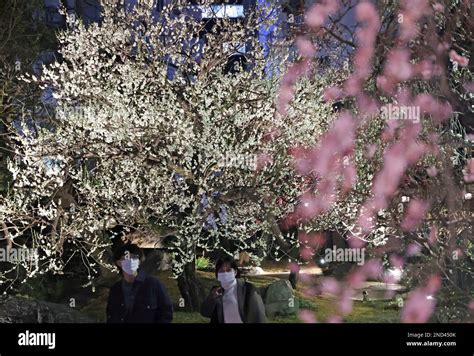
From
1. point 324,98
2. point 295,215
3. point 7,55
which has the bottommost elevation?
point 295,215

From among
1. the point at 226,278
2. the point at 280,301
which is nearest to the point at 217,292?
the point at 226,278

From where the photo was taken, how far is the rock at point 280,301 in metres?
4.62

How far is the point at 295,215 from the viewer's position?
4766 millimetres

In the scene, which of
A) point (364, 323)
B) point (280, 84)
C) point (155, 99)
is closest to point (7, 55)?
point (155, 99)

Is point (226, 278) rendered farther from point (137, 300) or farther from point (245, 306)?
point (137, 300)

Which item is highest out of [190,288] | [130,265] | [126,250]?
[126,250]

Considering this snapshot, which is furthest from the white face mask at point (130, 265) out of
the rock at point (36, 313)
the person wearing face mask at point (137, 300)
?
the rock at point (36, 313)

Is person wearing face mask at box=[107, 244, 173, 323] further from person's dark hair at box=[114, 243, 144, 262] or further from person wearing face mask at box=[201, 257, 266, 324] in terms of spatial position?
person wearing face mask at box=[201, 257, 266, 324]

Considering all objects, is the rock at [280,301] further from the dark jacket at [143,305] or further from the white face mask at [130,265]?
the white face mask at [130,265]

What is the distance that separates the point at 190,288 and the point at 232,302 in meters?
0.45

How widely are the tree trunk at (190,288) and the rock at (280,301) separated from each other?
584 mm

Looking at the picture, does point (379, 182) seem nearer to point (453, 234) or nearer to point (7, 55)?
point (453, 234)

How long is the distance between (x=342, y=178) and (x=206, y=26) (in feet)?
6.31

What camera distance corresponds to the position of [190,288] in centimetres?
476
